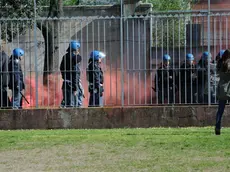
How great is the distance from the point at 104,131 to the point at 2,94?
2.82 metres

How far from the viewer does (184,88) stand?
16.5 meters

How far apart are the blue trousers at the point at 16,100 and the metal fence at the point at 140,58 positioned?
22cm

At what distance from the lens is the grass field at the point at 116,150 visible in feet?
34.2

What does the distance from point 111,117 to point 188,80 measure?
196 centimetres

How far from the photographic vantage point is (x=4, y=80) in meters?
16.7

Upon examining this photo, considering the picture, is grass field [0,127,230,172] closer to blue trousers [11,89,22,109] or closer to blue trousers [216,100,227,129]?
blue trousers [216,100,227,129]

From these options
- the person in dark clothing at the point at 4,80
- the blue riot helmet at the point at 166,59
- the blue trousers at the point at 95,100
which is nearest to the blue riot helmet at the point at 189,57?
the blue riot helmet at the point at 166,59

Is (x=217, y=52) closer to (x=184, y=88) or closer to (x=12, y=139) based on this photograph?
(x=184, y=88)

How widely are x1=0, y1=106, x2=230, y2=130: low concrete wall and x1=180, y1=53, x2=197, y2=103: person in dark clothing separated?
0.33 m

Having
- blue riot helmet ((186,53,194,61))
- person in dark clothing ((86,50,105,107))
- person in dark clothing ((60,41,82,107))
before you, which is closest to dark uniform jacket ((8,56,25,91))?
person in dark clothing ((60,41,82,107))

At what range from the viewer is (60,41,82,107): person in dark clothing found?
1667 cm

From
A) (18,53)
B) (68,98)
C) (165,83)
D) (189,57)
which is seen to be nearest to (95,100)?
(68,98)

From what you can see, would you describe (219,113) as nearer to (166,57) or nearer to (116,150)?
(116,150)

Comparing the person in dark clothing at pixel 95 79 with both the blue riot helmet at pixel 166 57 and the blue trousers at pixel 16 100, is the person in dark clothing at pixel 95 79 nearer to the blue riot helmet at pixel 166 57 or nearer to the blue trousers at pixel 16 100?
the blue riot helmet at pixel 166 57
